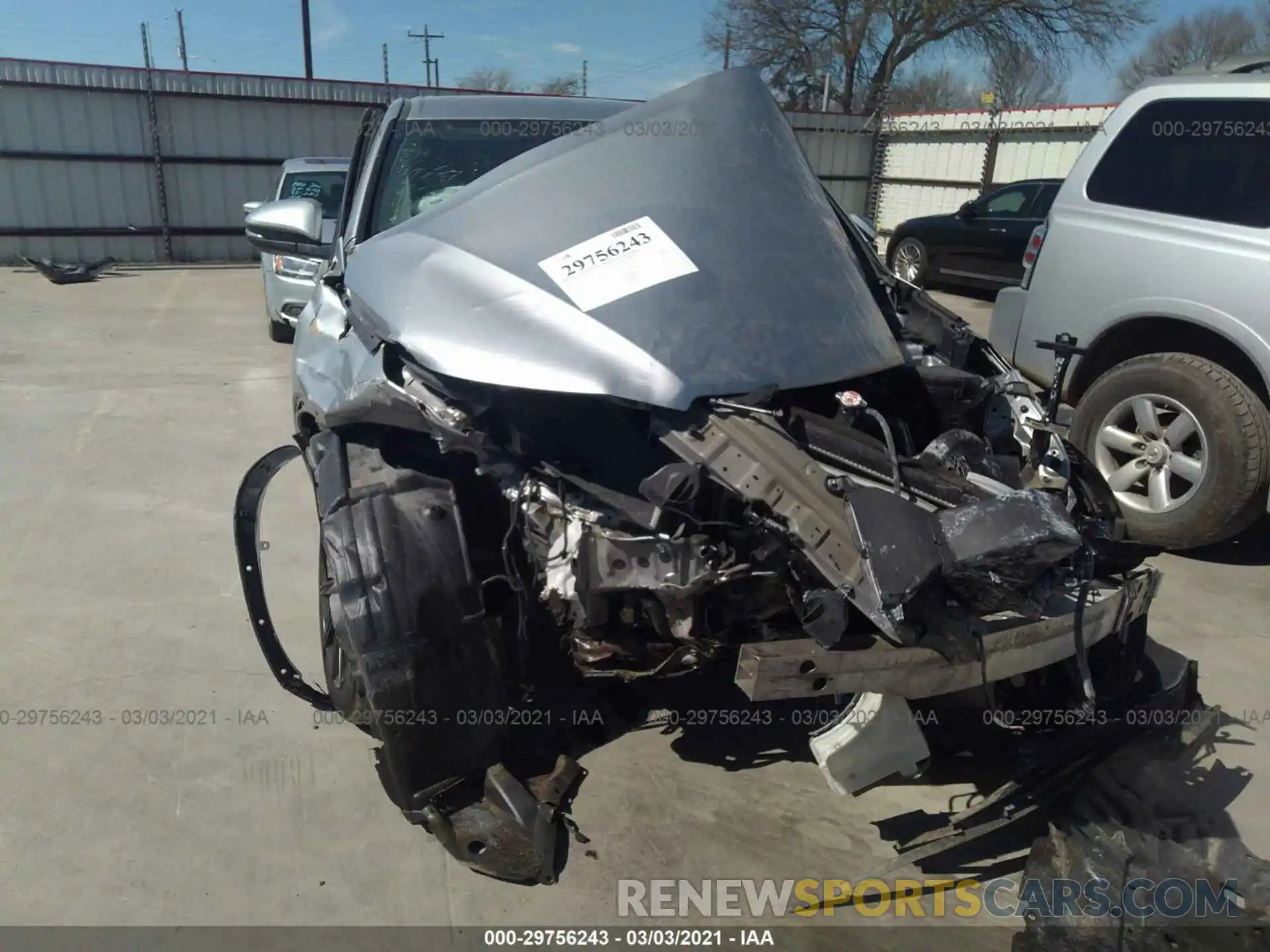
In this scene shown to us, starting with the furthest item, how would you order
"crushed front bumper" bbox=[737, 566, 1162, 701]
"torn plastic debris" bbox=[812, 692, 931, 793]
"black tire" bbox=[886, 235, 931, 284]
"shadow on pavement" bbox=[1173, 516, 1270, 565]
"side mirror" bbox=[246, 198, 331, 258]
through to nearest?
"black tire" bbox=[886, 235, 931, 284] < "shadow on pavement" bbox=[1173, 516, 1270, 565] < "side mirror" bbox=[246, 198, 331, 258] < "torn plastic debris" bbox=[812, 692, 931, 793] < "crushed front bumper" bbox=[737, 566, 1162, 701]

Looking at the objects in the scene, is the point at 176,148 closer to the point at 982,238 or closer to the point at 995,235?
the point at 982,238

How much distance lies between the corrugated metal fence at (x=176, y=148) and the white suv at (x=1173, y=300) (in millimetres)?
9300

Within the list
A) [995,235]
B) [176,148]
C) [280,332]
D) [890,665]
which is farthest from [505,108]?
[176,148]

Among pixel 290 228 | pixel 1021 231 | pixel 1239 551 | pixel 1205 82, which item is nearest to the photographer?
pixel 290 228

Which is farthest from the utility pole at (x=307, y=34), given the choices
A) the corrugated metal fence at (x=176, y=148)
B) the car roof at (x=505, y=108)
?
the car roof at (x=505, y=108)

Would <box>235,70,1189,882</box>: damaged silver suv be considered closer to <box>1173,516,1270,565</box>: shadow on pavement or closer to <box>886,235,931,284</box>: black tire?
<box>1173,516,1270,565</box>: shadow on pavement

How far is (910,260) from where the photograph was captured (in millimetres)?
12969

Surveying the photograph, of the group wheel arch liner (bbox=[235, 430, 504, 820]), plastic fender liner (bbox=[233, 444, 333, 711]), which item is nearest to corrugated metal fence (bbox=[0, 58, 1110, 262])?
plastic fender liner (bbox=[233, 444, 333, 711])

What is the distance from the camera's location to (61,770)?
2775 mm

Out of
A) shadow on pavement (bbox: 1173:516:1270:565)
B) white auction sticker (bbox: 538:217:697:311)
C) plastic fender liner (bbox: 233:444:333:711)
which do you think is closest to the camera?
white auction sticker (bbox: 538:217:697:311)

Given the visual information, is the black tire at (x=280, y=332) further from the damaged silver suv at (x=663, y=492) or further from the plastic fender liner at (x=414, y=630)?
the plastic fender liner at (x=414, y=630)

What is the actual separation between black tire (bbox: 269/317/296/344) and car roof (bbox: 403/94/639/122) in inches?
207

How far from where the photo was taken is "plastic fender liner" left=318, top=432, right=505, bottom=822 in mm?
2312

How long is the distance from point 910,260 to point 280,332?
8531 millimetres
